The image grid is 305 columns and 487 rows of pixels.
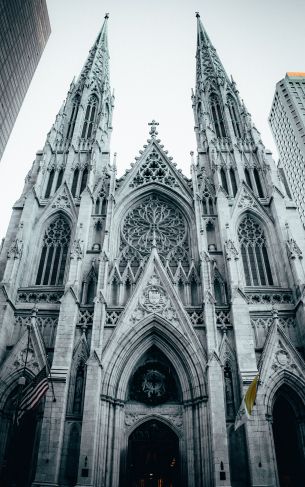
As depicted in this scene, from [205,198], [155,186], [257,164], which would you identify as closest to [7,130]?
[155,186]

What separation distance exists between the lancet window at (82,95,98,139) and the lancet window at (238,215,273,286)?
45.8ft

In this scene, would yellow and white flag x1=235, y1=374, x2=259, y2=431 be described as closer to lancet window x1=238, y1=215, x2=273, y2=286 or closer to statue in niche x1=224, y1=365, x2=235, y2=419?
statue in niche x1=224, y1=365, x2=235, y2=419

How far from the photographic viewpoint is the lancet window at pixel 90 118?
28.2 metres

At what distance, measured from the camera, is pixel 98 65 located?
34.7 meters

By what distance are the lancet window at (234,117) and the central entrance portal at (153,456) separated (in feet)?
68.2

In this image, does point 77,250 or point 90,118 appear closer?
point 77,250

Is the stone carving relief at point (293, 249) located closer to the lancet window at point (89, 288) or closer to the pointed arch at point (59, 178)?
the lancet window at point (89, 288)

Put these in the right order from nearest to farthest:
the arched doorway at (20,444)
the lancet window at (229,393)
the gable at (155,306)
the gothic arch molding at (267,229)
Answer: the arched doorway at (20,444) → the lancet window at (229,393) → the gable at (155,306) → the gothic arch molding at (267,229)

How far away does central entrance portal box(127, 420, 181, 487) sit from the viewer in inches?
620

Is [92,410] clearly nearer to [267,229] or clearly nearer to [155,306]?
[155,306]

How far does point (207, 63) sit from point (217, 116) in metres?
8.40

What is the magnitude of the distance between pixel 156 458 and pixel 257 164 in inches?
735

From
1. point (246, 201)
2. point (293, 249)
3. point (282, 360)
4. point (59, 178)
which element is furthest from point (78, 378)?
point (246, 201)

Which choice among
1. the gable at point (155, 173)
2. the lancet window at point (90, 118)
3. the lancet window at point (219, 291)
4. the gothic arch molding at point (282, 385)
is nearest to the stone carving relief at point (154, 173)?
the gable at point (155, 173)
